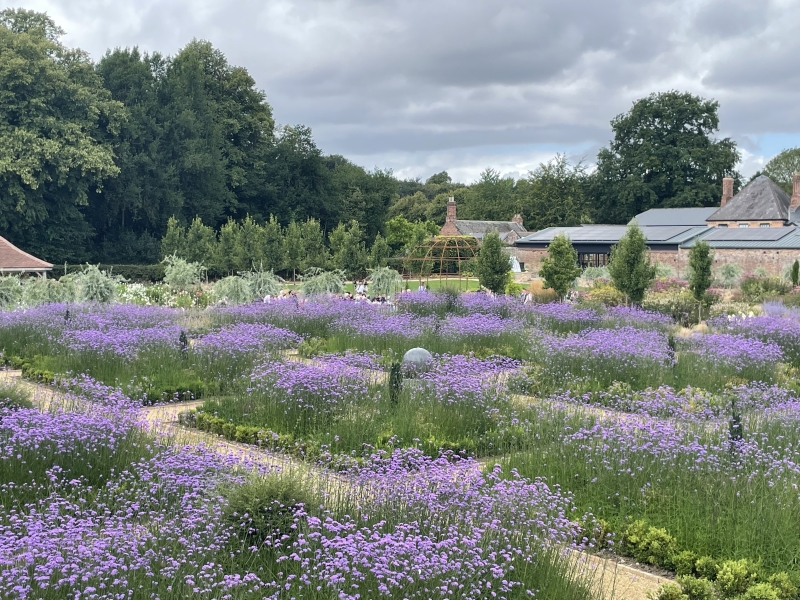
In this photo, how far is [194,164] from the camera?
45094 millimetres

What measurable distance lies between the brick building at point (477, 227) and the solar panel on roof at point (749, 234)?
22.5 m

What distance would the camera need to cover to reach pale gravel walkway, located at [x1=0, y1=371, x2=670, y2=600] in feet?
16.1

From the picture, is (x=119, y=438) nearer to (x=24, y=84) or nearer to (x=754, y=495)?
(x=754, y=495)

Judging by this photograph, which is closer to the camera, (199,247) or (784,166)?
(199,247)

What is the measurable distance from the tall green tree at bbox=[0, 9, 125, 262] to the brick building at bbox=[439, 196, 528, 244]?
29375 millimetres

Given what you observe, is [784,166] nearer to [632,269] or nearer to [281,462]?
[632,269]

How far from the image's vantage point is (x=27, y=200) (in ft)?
123

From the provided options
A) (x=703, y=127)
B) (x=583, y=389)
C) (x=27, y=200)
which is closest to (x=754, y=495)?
(x=583, y=389)

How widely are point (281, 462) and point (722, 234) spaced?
37.8 metres

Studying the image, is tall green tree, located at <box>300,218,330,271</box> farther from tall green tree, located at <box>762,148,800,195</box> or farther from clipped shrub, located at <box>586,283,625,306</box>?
tall green tree, located at <box>762,148,800,195</box>

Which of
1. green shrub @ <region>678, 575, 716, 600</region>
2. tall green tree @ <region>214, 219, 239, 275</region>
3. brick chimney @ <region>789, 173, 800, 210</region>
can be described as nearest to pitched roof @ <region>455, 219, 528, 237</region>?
brick chimney @ <region>789, 173, 800, 210</region>

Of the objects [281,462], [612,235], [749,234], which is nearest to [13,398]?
[281,462]

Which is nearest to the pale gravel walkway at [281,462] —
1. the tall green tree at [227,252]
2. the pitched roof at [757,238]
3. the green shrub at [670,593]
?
the green shrub at [670,593]

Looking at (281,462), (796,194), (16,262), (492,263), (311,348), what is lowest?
(281,462)
